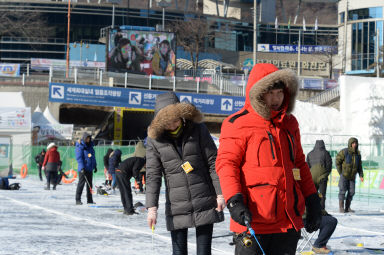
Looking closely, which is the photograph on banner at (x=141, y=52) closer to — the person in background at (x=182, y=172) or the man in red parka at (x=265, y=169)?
the person in background at (x=182, y=172)

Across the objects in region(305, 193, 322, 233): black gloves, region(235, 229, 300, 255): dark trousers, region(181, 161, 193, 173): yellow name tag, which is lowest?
region(235, 229, 300, 255): dark trousers

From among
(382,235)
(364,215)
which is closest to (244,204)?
(382,235)

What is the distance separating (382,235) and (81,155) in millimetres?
6847

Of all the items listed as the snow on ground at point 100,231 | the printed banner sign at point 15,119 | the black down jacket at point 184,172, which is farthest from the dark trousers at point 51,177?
the black down jacket at point 184,172

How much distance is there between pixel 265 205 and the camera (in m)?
4.25

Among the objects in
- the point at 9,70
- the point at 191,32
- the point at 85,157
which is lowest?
the point at 85,157

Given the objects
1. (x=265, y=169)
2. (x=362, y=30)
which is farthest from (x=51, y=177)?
(x=362, y=30)

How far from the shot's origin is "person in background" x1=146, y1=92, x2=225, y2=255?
556 centimetres

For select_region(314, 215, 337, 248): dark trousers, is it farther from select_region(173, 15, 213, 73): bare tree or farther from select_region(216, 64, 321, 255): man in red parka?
select_region(173, 15, 213, 73): bare tree

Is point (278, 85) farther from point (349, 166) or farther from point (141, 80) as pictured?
point (141, 80)

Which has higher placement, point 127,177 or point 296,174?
point 296,174

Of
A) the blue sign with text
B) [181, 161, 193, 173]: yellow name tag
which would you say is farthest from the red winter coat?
the blue sign with text

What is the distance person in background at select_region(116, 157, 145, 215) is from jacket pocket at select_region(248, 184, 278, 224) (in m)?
8.78

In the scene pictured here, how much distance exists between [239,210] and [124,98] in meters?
37.6
